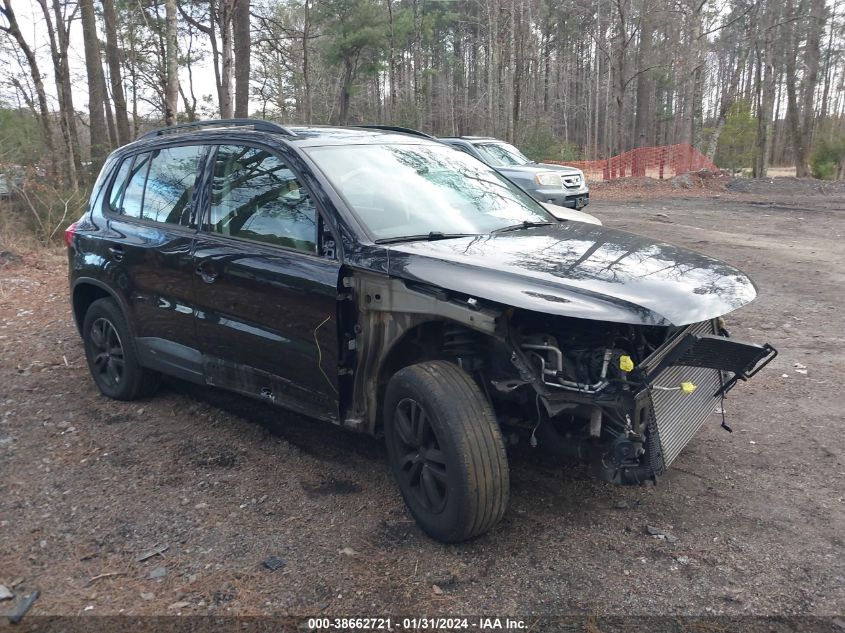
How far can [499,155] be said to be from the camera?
52.7 feet

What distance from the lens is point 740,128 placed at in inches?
1204

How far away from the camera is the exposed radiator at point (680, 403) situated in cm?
304

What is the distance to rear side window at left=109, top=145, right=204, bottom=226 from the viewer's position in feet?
14.6

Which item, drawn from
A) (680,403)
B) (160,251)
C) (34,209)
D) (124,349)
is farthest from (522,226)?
(34,209)

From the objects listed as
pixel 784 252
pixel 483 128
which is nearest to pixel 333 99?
pixel 483 128

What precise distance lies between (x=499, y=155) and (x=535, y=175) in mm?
1948

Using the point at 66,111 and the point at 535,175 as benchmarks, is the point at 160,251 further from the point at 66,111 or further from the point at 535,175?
the point at 66,111

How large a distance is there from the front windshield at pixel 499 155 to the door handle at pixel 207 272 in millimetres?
11954

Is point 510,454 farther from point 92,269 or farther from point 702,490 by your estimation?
point 92,269

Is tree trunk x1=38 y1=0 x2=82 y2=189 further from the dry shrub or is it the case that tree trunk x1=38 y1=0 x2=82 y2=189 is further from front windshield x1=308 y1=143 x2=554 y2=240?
front windshield x1=308 y1=143 x2=554 y2=240

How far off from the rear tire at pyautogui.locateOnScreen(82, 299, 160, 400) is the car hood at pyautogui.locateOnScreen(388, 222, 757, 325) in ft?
8.48

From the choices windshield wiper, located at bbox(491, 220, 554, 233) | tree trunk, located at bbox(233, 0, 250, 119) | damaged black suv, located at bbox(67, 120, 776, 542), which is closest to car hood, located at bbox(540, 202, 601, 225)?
damaged black suv, located at bbox(67, 120, 776, 542)

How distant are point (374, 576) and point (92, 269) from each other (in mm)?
3391

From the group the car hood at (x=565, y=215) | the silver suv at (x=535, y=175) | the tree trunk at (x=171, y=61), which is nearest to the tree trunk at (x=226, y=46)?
the tree trunk at (x=171, y=61)
